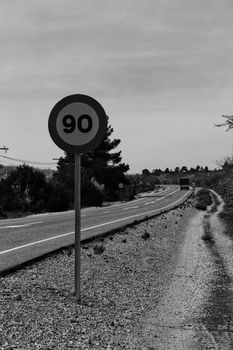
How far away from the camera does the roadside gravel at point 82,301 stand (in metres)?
4.97

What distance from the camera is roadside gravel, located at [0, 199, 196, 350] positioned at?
4973mm

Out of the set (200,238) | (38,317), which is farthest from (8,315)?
(200,238)

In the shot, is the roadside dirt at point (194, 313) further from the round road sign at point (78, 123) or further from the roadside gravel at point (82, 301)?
the round road sign at point (78, 123)

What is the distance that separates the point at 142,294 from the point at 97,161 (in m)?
58.8

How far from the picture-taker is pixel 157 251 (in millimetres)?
13859

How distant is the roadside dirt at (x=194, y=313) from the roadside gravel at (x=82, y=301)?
0.66ft

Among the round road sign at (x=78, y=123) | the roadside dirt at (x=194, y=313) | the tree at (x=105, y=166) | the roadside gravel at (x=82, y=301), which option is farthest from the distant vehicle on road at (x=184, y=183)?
the round road sign at (x=78, y=123)

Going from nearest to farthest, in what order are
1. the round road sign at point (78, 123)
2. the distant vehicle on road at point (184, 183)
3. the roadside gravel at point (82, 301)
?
the roadside gravel at point (82, 301) < the round road sign at point (78, 123) < the distant vehicle on road at point (184, 183)

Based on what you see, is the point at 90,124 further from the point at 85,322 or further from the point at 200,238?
the point at 200,238

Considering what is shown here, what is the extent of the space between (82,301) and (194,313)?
5.28 ft

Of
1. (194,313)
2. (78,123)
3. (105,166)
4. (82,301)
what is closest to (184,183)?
(105,166)

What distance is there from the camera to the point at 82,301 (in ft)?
21.3

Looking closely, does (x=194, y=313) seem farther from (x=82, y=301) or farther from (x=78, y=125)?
(x=78, y=125)

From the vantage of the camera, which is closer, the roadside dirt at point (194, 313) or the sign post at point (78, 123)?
the roadside dirt at point (194, 313)
